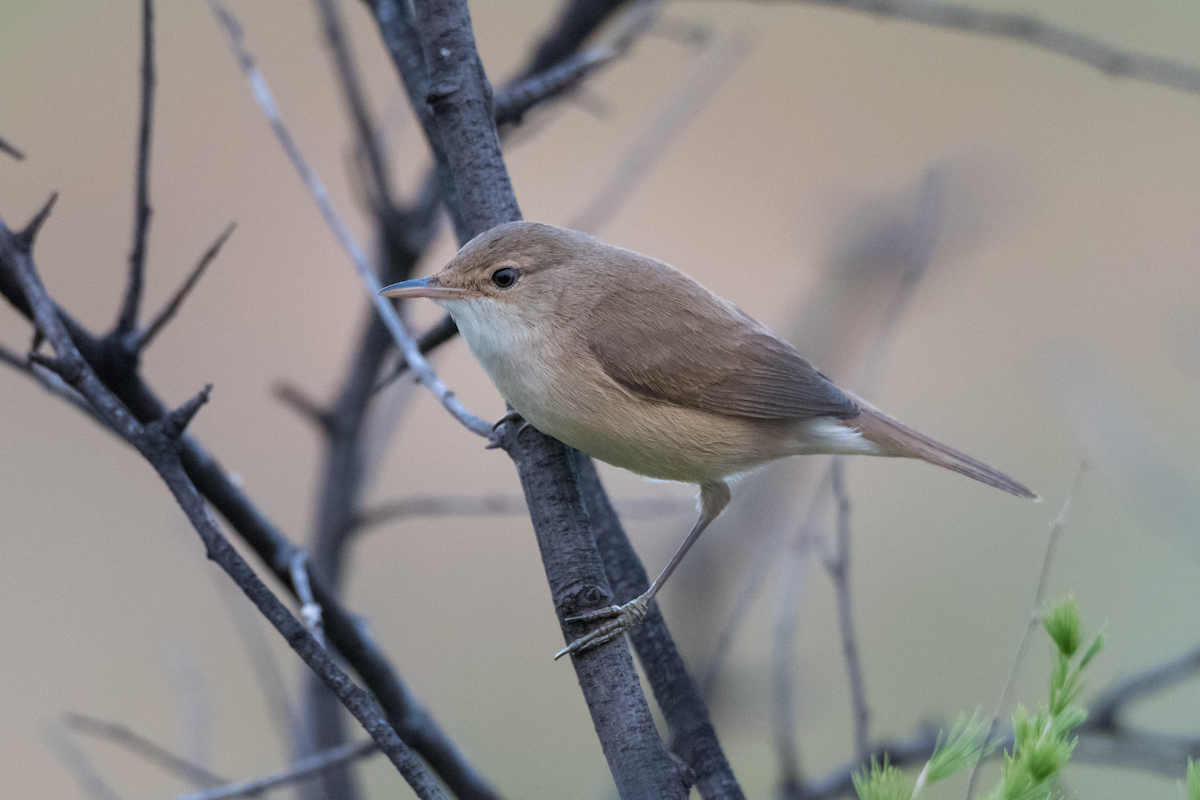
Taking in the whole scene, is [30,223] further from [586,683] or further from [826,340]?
[826,340]

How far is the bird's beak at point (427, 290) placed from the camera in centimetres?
150

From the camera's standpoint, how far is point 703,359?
5.38 ft

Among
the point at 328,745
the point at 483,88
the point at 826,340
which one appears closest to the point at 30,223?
the point at 483,88

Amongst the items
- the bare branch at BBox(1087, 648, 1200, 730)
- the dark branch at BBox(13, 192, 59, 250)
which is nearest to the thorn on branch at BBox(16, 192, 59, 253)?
the dark branch at BBox(13, 192, 59, 250)

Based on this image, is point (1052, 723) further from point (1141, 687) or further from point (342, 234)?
point (342, 234)

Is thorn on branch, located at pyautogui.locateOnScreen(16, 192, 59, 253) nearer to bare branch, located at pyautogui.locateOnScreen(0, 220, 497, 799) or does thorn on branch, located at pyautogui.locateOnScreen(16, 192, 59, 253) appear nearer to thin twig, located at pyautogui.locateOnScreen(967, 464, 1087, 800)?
bare branch, located at pyautogui.locateOnScreen(0, 220, 497, 799)

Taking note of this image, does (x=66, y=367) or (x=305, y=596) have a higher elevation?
(x=66, y=367)

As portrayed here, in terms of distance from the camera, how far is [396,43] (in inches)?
59.9

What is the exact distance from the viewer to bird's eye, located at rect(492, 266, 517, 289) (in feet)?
5.11

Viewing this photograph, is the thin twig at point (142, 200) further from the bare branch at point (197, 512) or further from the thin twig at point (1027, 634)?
the thin twig at point (1027, 634)

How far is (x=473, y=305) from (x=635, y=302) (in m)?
0.28

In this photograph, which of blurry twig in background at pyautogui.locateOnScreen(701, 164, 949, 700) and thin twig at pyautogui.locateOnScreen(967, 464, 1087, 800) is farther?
blurry twig in background at pyautogui.locateOnScreen(701, 164, 949, 700)

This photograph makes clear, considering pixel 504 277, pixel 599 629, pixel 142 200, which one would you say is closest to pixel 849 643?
pixel 599 629

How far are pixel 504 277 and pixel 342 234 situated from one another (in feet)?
0.90
